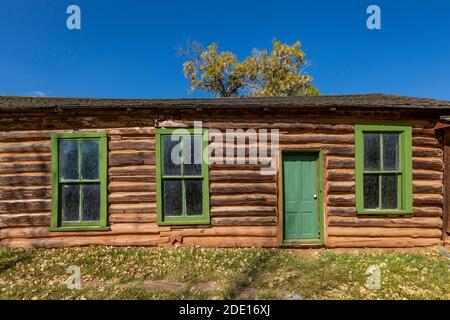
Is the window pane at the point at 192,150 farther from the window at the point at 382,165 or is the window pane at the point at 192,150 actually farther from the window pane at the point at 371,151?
the window pane at the point at 371,151

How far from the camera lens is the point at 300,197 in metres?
6.41

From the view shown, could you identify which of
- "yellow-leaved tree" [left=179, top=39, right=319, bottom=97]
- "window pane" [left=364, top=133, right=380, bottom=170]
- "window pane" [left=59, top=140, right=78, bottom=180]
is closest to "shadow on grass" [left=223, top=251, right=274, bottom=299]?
"window pane" [left=364, top=133, right=380, bottom=170]

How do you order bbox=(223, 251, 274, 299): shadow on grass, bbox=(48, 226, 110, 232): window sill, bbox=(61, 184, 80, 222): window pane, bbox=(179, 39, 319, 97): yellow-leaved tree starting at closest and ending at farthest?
bbox=(223, 251, 274, 299): shadow on grass, bbox=(48, 226, 110, 232): window sill, bbox=(61, 184, 80, 222): window pane, bbox=(179, 39, 319, 97): yellow-leaved tree

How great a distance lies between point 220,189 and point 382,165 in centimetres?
417

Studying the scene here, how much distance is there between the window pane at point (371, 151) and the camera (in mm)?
6414

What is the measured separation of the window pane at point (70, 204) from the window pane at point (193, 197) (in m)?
2.74

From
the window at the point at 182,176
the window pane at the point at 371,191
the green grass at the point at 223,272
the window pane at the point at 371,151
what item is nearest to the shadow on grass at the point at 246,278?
the green grass at the point at 223,272

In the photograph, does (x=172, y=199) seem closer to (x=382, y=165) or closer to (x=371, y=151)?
(x=371, y=151)

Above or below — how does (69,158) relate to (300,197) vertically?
above

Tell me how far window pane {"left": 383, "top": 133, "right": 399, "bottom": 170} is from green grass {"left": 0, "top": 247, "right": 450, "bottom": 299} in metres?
2.16

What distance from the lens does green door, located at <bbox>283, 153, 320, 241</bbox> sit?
252 inches

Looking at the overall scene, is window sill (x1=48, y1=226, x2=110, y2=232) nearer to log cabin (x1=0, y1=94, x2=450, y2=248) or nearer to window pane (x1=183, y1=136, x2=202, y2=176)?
log cabin (x1=0, y1=94, x2=450, y2=248)

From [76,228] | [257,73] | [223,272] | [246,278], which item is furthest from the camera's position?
[257,73]

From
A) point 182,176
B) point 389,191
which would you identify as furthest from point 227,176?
point 389,191
